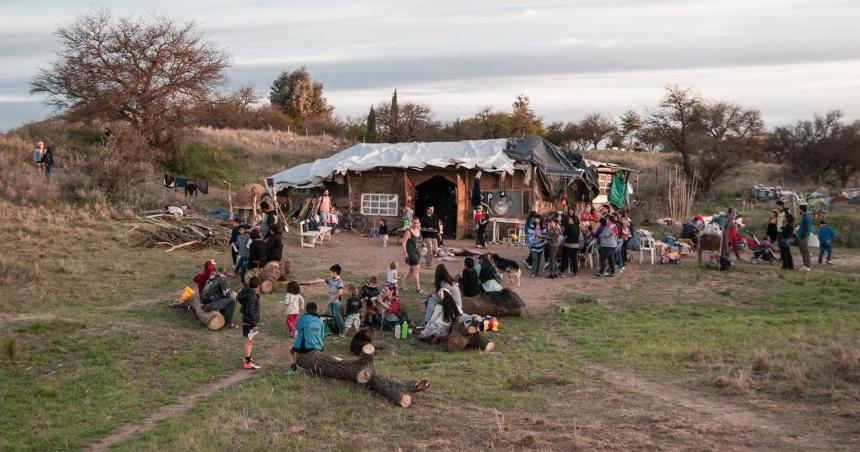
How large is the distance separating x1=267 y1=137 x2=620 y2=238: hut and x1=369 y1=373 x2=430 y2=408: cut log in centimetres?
1631

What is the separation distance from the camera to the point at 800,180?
38.6 meters

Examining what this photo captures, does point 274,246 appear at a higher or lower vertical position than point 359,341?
higher

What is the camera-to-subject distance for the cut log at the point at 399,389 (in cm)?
890

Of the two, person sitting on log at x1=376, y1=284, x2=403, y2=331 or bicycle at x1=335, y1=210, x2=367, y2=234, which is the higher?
bicycle at x1=335, y1=210, x2=367, y2=234

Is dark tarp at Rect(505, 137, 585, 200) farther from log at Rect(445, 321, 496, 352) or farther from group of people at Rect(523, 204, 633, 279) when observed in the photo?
log at Rect(445, 321, 496, 352)

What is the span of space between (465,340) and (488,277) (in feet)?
9.91

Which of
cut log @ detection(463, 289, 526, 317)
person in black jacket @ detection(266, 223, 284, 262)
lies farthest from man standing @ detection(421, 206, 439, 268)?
cut log @ detection(463, 289, 526, 317)

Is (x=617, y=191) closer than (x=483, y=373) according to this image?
No

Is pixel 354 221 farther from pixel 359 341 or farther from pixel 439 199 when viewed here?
pixel 359 341

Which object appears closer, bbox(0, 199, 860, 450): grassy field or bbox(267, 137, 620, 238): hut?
bbox(0, 199, 860, 450): grassy field

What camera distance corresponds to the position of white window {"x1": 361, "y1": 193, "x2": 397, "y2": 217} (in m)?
26.8

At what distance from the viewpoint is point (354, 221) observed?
27.3 m

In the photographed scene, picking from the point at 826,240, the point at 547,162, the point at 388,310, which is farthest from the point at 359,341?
the point at 547,162

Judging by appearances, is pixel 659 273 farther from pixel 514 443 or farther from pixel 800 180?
pixel 800 180
